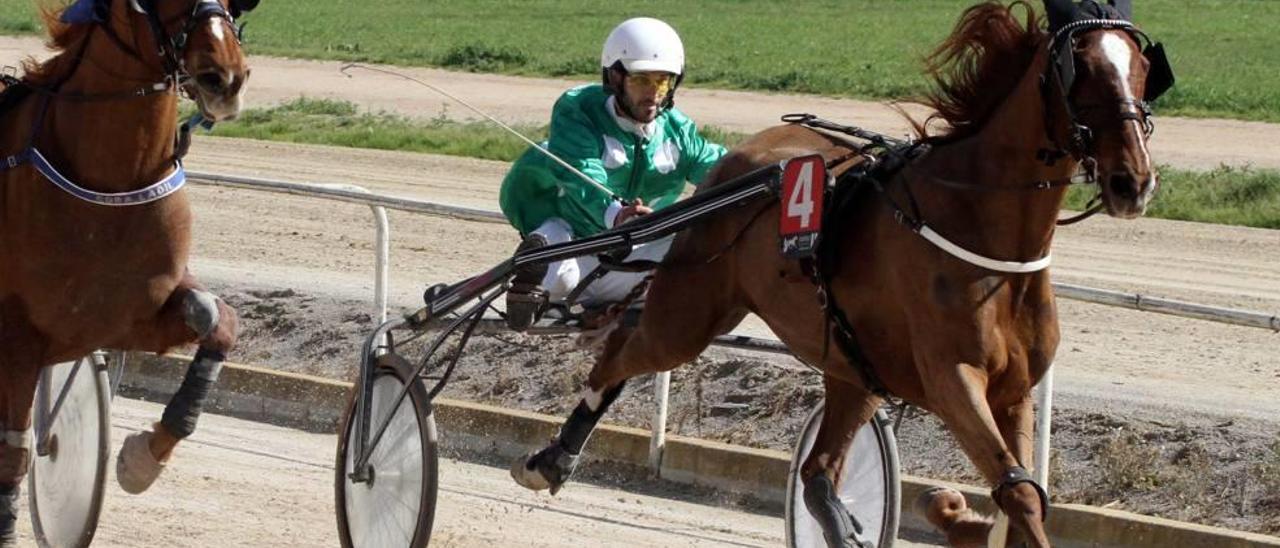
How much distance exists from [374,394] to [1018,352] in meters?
2.31

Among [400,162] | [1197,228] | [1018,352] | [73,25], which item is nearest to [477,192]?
[400,162]

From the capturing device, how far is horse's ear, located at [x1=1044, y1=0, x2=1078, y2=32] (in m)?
5.02

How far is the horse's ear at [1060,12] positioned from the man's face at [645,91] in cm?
170

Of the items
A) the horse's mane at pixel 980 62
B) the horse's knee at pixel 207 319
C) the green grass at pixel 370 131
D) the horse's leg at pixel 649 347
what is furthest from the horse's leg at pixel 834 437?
the green grass at pixel 370 131

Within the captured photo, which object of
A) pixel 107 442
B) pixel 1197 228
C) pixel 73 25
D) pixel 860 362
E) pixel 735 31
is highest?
pixel 73 25

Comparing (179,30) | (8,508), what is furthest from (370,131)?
(179,30)

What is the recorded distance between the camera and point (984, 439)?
199 inches

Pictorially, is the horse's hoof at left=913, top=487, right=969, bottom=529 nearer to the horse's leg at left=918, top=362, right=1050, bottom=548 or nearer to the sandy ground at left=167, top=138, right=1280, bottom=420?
the horse's leg at left=918, top=362, right=1050, bottom=548

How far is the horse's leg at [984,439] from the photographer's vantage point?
16.3 ft

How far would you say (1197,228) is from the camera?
1452cm

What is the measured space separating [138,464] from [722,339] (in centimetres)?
183

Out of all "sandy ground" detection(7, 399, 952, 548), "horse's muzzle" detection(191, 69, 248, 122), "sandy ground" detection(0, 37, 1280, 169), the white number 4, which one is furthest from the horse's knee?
"sandy ground" detection(0, 37, 1280, 169)

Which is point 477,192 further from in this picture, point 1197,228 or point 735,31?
point 735,31

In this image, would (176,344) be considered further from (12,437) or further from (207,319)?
(12,437)
